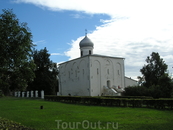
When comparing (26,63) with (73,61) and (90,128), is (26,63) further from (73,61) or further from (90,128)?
(73,61)

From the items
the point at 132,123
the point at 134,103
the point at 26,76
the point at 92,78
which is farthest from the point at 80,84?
→ the point at 132,123

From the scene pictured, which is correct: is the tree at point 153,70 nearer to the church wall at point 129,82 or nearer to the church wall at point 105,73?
the church wall at point 129,82

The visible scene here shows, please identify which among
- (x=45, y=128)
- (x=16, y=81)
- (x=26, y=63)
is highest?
(x=26, y=63)

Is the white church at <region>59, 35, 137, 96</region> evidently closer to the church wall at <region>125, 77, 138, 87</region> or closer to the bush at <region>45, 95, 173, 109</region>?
the church wall at <region>125, 77, 138, 87</region>

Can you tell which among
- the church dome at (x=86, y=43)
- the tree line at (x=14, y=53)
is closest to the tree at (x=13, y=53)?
the tree line at (x=14, y=53)

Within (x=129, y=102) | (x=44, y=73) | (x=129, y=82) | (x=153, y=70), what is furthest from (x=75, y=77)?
(x=129, y=102)

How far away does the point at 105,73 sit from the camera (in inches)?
1421

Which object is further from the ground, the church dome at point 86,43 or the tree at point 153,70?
the church dome at point 86,43

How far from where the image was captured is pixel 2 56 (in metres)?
10.1

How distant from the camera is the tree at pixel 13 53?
10.2 meters

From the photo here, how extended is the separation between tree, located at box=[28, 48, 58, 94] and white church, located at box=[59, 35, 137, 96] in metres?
3.01

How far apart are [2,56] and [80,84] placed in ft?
87.4

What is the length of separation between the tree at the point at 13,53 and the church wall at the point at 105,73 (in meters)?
23.8

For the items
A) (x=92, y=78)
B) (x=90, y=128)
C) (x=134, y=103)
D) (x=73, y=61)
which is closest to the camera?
(x=90, y=128)
